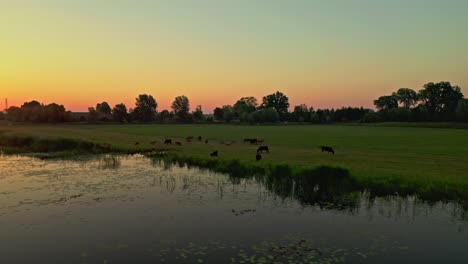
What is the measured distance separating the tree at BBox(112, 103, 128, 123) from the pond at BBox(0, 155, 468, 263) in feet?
559

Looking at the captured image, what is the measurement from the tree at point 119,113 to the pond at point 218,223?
559 ft

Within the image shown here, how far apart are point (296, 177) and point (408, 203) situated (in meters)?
8.53

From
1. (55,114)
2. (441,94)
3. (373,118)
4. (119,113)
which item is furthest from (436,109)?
(55,114)

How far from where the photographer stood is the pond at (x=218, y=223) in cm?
1332

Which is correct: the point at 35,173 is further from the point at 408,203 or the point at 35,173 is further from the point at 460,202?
the point at 460,202

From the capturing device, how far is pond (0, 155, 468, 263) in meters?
13.3

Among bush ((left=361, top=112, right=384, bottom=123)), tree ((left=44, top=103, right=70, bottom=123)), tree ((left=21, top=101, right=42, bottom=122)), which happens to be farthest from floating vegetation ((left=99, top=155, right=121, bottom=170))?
bush ((left=361, top=112, right=384, bottom=123))

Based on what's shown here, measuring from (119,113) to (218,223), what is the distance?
186 m

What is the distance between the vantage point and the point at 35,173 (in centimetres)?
3027

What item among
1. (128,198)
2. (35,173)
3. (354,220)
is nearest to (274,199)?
(354,220)

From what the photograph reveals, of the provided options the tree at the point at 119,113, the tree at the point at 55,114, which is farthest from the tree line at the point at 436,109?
the tree at the point at 55,114

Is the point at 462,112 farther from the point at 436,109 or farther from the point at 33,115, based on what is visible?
the point at 33,115

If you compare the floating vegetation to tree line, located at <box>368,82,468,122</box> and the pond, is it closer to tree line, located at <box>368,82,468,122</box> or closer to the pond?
the pond

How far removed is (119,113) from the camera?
192000 millimetres
